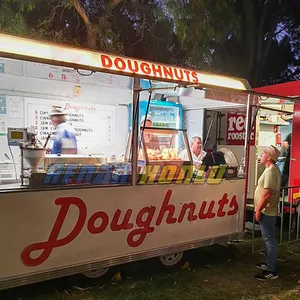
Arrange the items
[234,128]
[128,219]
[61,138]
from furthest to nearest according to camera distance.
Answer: [234,128], [61,138], [128,219]

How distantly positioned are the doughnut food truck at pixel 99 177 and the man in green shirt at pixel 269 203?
0.47 m

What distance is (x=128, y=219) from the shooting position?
406cm

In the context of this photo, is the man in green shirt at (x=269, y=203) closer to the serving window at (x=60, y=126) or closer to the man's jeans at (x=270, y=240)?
the man's jeans at (x=270, y=240)

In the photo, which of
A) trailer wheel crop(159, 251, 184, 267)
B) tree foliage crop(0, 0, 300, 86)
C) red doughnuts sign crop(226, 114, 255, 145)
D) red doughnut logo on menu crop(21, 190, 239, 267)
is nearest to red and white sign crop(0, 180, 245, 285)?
red doughnut logo on menu crop(21, 190, 239, 267)

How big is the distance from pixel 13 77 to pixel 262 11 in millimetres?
12162

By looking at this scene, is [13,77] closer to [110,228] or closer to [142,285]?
[110,228]

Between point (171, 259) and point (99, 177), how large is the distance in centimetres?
164

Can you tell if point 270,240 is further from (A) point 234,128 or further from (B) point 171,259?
(A) point 234,128

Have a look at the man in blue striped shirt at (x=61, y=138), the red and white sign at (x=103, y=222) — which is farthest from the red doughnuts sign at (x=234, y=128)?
the man in blue striped shirt at (x=61, y=138)

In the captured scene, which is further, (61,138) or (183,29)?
(183,29)

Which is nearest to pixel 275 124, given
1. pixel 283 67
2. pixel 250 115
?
pixel 250 115

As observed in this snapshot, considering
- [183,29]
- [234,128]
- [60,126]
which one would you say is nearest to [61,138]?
[60,126]

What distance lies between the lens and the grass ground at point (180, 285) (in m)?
3.97

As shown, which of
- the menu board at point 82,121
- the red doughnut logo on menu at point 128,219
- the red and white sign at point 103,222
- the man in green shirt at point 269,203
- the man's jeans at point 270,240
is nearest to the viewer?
the red and white sign at point 103,222
